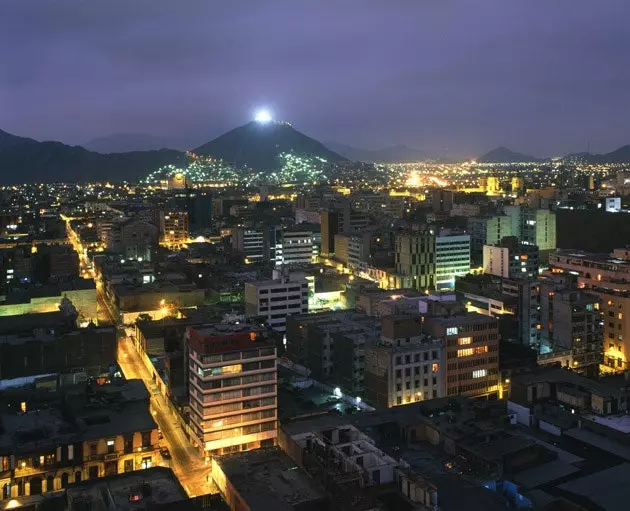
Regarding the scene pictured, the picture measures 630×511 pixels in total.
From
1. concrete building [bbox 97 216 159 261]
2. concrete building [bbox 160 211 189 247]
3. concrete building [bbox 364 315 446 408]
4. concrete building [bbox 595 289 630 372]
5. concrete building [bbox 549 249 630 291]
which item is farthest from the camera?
concrete building [bbox 160 211 189 247]

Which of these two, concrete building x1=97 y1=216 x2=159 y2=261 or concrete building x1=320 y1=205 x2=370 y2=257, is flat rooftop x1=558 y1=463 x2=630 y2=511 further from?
concrete building x1=97 y1=216 x2=159 y2=261

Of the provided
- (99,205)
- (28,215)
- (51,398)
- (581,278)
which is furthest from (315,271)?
(99,205)

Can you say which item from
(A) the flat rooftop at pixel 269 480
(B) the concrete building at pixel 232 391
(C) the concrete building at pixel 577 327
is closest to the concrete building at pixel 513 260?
(C) the concrete building at pixel 577 327

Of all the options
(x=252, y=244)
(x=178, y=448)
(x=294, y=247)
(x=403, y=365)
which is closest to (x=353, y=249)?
(x=294, y=247)

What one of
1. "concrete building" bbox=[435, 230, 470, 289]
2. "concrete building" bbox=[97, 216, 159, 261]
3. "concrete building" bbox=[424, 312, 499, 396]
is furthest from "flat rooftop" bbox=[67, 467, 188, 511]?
"concrete building" bbox=[97, 216, 159, 261]

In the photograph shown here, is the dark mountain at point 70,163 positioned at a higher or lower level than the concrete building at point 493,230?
higher

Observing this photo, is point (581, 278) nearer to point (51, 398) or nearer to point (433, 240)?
point (433, 240)

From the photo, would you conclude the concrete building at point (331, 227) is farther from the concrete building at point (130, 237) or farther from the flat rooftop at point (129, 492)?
the flat rooftop at point (129, 492)
